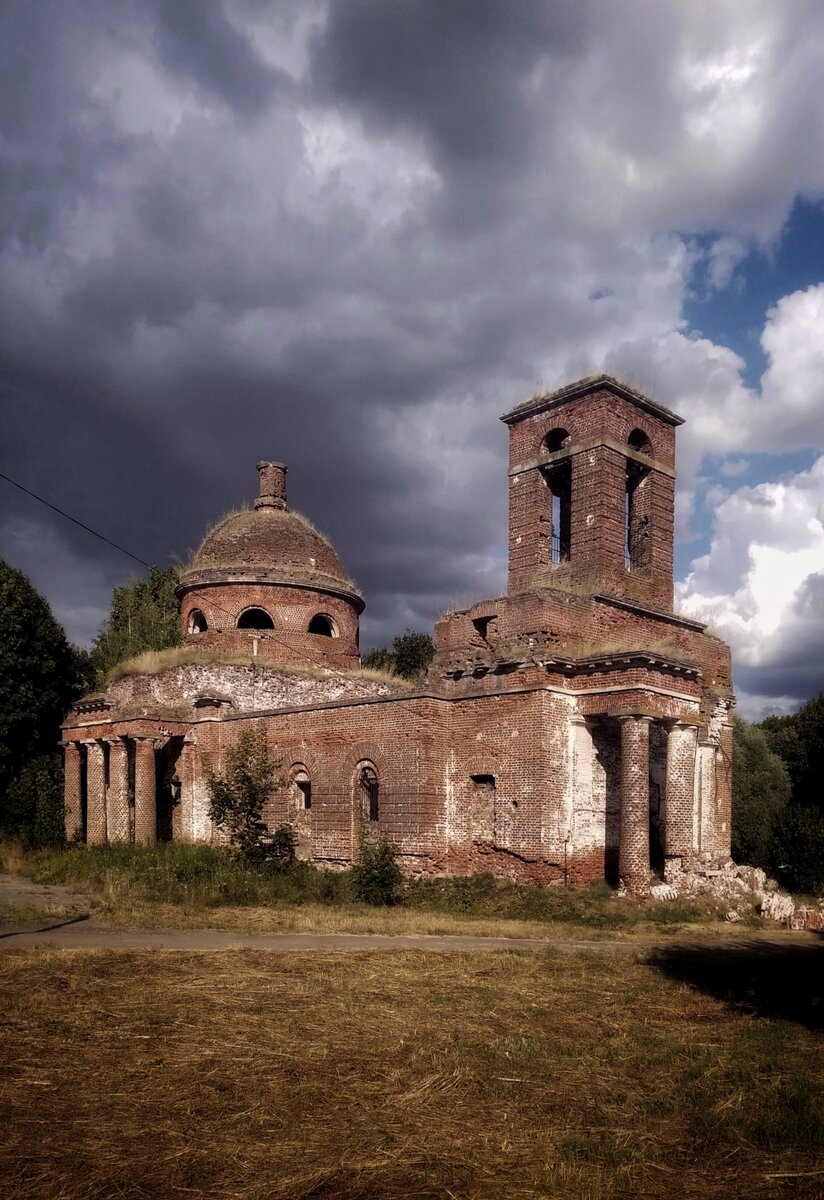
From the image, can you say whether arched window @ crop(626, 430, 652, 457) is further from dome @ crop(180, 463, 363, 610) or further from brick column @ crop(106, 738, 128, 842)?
brick column @ crop(106, 738, 128, 842)

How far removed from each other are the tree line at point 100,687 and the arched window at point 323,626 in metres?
2.95

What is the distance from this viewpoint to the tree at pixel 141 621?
44156 mm

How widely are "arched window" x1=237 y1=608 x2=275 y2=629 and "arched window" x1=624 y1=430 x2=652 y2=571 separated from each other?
10.6 meters

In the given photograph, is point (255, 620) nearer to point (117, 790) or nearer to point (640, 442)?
point (117, 790)

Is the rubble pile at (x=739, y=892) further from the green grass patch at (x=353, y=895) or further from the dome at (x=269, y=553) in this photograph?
the dome at (x=269, y=553)

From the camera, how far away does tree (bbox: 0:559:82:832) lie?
2911 centimetres

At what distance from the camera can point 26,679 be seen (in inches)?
1174

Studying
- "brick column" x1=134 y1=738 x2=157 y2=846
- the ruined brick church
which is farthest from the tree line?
"brick column" x1=134 y1=738 x2=157 y2=846

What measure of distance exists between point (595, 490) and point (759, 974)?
11.5 m


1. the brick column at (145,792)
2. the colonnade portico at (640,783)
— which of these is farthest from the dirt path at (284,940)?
the brick column at (145,792)

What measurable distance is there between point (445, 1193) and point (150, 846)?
18.1m

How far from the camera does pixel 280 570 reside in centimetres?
2731

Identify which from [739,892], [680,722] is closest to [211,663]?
[680,722]

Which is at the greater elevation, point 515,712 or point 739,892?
point 515,712
